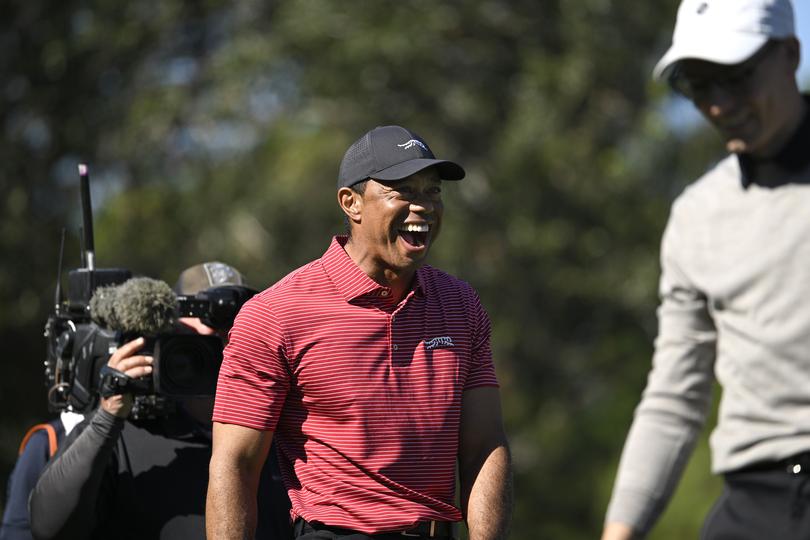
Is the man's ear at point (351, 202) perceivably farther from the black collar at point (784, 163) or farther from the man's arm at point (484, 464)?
the black collar at point (784, 163)

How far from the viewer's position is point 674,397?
3244 millimetres

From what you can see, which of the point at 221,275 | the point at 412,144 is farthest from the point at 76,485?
the point at 412,144

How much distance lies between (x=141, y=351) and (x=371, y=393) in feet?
3.44

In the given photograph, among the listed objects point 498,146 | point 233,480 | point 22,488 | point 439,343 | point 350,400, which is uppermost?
point 498,146

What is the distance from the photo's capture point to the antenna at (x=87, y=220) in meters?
5.70

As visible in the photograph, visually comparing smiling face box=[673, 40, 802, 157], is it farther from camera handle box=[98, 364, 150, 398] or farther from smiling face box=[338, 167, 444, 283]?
camera handle box=[98, 364, 150, 398]

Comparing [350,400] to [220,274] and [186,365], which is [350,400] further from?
[220,274]

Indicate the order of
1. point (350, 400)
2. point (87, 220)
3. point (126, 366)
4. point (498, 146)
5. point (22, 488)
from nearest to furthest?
point (350, 400)
point (126, 366)
point (22, 488)
point (87, 220)
point (498, 146)

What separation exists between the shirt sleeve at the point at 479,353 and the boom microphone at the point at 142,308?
1.05 meters

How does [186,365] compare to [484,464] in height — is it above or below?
above

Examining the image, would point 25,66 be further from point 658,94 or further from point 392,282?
point 392,282

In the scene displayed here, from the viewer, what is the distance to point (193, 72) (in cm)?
2538

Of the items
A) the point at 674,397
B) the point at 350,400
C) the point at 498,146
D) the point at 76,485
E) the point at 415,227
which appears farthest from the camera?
the point at 498,146

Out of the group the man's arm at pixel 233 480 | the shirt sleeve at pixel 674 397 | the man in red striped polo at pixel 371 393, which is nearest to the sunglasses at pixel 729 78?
the shirt sleeve at pixel 674 397
